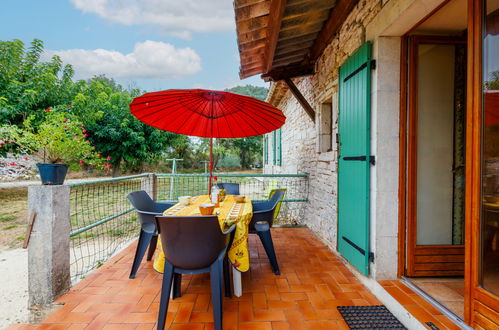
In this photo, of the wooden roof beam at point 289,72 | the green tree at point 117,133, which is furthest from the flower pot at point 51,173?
the green tree at point 117,133

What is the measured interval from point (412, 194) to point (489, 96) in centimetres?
105

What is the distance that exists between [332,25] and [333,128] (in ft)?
4.29

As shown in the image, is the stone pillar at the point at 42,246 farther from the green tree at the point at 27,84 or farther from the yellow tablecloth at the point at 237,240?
A: the green tree at the point at 27,84

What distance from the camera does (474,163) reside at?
142 centimetres

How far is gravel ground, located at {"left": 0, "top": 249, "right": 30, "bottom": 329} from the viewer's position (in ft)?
7.02

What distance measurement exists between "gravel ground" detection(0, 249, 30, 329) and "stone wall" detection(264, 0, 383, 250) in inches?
130

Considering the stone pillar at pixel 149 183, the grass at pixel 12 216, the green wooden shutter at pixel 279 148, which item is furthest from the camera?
the green wooden shutter at pixel 279 148

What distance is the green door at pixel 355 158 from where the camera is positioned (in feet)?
7.54

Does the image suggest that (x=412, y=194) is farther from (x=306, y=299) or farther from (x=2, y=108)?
(x=2, y=108)

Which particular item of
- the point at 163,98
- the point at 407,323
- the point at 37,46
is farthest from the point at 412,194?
the point at 37,46

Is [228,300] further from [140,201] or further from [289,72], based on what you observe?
[289,72]

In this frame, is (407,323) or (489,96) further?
(407,323)

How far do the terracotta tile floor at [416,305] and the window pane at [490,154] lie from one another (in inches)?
17.3

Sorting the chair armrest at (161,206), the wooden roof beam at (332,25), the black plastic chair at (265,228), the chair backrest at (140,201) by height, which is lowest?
the black plastic chair at (265,228)
